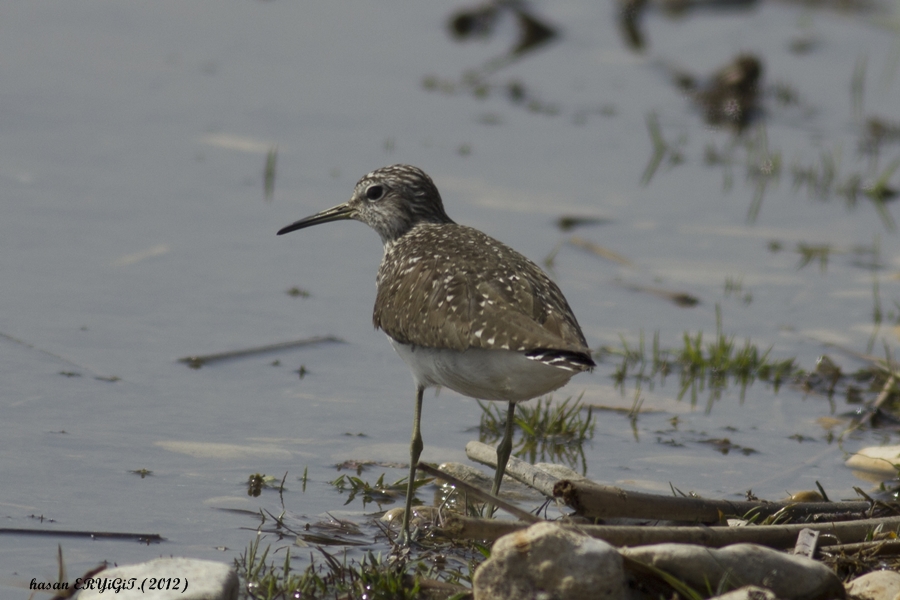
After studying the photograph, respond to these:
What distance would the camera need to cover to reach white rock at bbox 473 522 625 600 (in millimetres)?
4238

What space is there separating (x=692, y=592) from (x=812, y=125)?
1052 centimetres

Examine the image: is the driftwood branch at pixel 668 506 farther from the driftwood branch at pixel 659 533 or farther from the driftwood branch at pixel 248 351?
the driftwood branch at pixel 248 351

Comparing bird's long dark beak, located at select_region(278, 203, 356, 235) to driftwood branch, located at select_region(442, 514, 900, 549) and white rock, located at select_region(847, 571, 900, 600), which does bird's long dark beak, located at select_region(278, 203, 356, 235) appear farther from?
white rock, located at select_region(847, 571, 900, 600)

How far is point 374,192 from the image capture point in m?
7.27

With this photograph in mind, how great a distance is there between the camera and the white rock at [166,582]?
13.9ft

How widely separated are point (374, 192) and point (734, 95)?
8243 mm

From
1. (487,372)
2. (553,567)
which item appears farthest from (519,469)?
(553,567)

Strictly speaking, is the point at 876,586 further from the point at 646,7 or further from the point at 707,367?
the point at 646,7

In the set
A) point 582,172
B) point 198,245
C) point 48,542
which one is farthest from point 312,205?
point 48,542

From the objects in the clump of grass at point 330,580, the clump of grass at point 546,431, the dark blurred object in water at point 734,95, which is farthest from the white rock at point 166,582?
the dark blurred object in water at point 734,95

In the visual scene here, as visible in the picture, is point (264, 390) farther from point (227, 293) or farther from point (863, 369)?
point (863, 369)

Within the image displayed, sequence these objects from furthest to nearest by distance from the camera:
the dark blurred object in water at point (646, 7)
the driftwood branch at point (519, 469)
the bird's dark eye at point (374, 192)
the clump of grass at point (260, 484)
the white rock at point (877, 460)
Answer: the dark blurred object in water at point (646, 7)
the bird's dark eye at point (374, 192)
the white rock at point (877, 460)
the clump of grass at point (260, 484)
the driftwood branch at point (519, 469)

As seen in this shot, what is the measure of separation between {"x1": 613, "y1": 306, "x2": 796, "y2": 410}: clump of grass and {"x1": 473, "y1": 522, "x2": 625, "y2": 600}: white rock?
11.6 feet

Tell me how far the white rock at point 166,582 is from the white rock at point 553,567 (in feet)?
3.00
